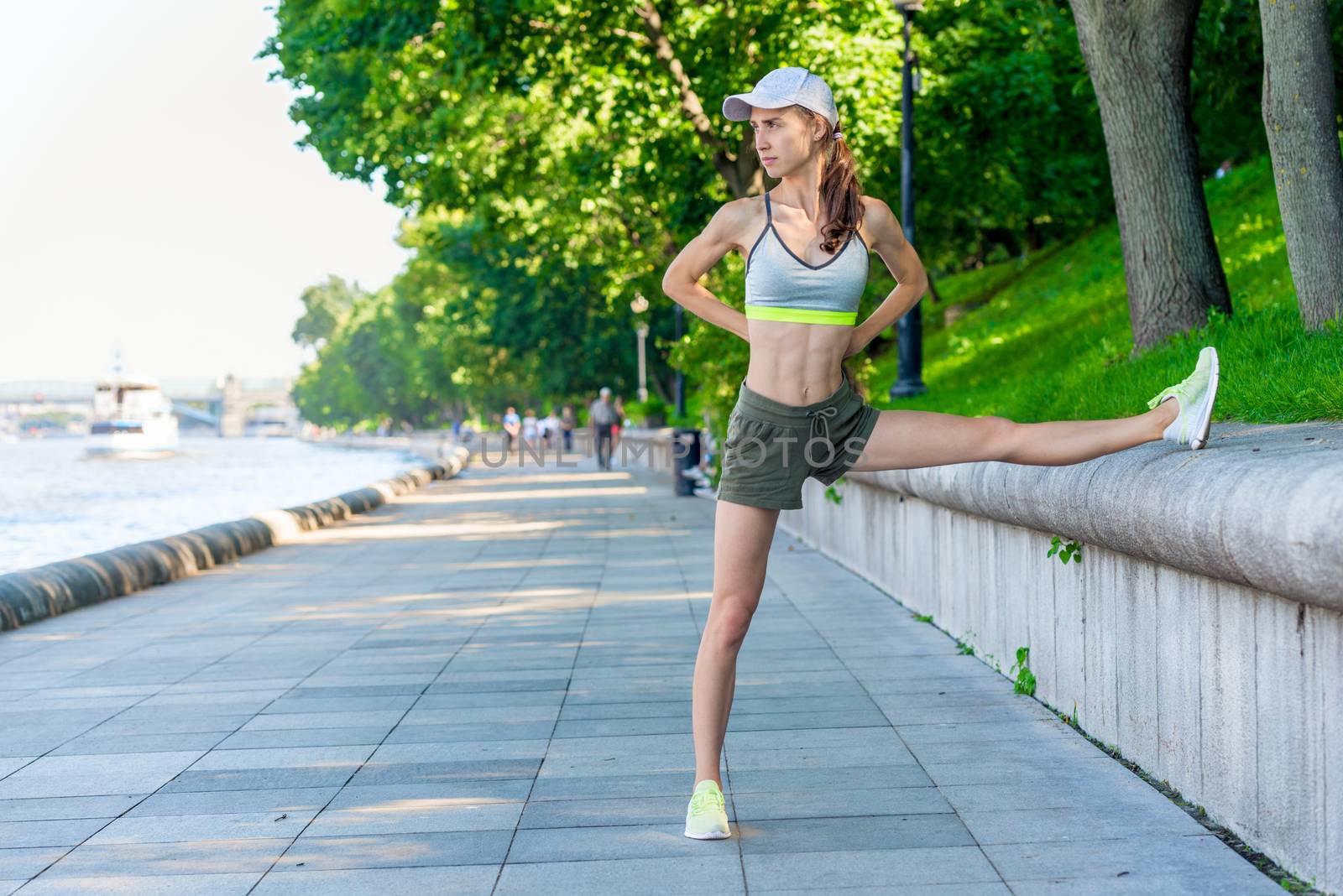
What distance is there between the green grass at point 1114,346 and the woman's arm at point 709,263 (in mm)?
2292

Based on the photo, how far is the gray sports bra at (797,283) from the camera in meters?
4.30

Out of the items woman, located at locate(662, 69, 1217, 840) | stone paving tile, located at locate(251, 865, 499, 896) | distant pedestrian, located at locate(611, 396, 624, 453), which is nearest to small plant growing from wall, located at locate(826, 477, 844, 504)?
woman, located at locate(662, 69, 1217, 840)

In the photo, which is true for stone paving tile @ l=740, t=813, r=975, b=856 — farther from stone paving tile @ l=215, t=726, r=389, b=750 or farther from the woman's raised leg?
stone paving tile @ l=215, t=726, r=389, b=750

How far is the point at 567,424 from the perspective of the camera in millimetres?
64250

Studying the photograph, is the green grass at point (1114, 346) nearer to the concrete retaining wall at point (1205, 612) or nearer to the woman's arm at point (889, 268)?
the concrete retaining wall at point (1205, 612)

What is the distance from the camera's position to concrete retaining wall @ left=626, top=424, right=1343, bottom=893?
3.61 metres

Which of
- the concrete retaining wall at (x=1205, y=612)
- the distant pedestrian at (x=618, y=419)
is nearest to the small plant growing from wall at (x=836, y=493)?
the concrete retaining wall at (x=1205, y=612)

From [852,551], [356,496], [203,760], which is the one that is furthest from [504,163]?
[203,760]

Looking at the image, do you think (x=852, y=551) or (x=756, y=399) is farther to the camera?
(x=852, y=551)

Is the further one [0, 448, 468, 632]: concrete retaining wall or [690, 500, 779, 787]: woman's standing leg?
[0, 448, 468, 632]: concrete retaining wall

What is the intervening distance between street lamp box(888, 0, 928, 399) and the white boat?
3580 inches

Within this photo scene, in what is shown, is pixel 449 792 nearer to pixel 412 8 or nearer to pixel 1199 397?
pixel 1199 397

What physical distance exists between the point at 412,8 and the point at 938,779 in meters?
15.0

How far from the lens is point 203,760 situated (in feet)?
18.7
